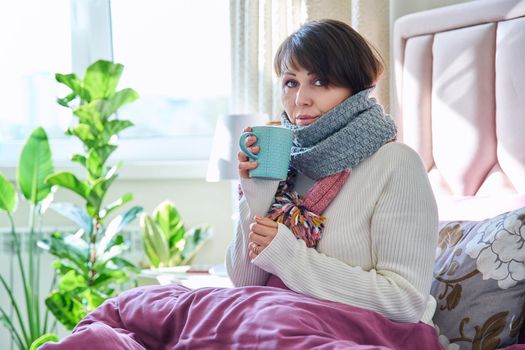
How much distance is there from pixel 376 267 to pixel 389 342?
0.16 metres

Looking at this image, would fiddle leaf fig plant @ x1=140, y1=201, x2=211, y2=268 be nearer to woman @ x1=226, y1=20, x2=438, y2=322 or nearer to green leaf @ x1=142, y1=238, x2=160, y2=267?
green leaf @ x1=142, y1=238, x2=160, y2=267

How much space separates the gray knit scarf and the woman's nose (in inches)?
1.8

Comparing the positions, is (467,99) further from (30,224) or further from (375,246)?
(30,224)

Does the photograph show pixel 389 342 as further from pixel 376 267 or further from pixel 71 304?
pixel 71 304

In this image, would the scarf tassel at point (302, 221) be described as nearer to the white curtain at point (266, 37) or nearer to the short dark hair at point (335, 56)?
the short dark hair at point (335, 56)

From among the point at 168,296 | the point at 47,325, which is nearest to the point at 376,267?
the point at 168,296

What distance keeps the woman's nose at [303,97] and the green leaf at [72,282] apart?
1550 mm

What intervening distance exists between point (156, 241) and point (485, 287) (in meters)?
1.62

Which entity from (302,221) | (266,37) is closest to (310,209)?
(302,221)

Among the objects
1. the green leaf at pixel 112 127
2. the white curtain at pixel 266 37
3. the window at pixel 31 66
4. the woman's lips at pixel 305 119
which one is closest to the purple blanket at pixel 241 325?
the woman's lips at pixel 305 119

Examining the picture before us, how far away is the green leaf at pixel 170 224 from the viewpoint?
2967mm

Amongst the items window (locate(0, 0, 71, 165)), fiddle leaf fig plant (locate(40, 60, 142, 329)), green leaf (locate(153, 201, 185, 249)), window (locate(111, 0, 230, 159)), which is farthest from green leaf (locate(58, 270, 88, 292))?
window (locate(0, 0, 71, 165))

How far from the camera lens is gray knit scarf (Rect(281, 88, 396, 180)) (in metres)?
1.53

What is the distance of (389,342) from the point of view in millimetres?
1345
